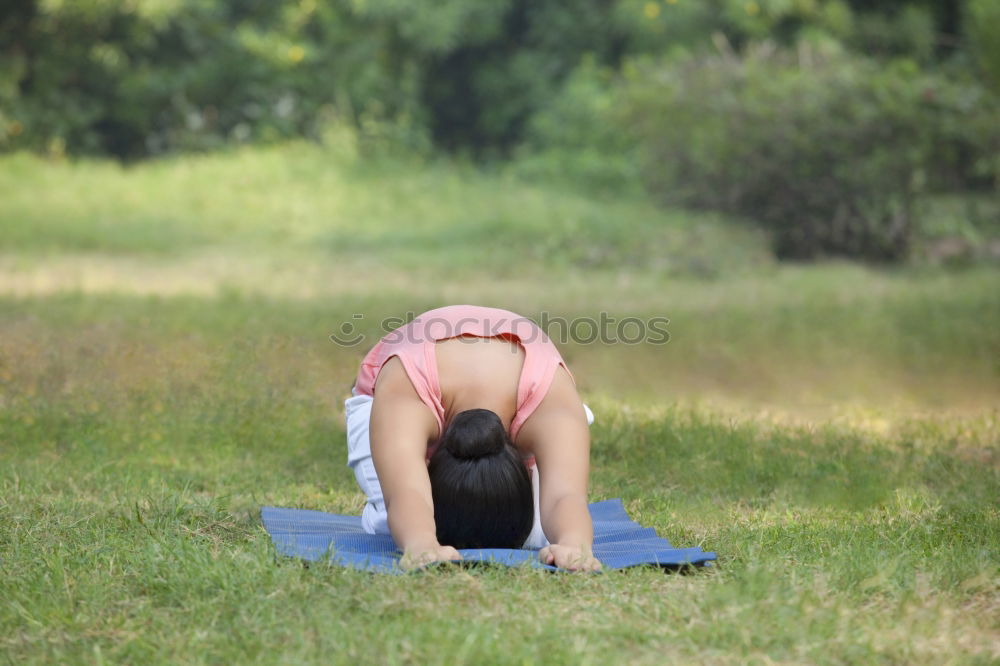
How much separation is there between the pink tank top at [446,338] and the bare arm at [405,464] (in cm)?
5

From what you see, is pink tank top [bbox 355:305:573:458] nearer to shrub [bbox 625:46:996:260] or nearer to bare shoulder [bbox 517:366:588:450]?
bare shoulder [bbox 517:366:588:450]

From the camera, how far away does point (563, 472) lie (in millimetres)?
3268

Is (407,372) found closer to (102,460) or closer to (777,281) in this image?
(102,460)

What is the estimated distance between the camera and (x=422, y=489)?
3.14 metres

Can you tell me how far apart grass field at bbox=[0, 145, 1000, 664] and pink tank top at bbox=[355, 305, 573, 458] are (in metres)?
0.56

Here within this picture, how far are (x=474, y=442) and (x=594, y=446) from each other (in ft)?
6.86

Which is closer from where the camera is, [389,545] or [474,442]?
[474,442]

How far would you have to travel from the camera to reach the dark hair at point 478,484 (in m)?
3.12

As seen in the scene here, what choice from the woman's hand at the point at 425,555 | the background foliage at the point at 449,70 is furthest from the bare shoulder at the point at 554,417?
the background foliage at the point at 449,70

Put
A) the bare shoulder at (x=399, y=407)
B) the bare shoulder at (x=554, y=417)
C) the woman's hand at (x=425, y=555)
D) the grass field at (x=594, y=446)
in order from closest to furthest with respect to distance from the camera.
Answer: the grass field at (x=594, y=446) < the woman's hand at (x=425, y=555) < the bare shoulder at (x=399, y=407) < the bare shoulder at (x=554, y=417)

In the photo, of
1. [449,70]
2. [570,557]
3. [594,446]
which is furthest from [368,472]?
[449,70]

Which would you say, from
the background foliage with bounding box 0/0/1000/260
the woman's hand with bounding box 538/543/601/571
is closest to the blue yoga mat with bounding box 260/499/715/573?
the woman's hand with bounding box 538/543/601/571

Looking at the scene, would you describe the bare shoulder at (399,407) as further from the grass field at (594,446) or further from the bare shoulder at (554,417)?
the grass field at (594,446)

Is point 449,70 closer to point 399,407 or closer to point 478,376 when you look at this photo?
point 478,376
